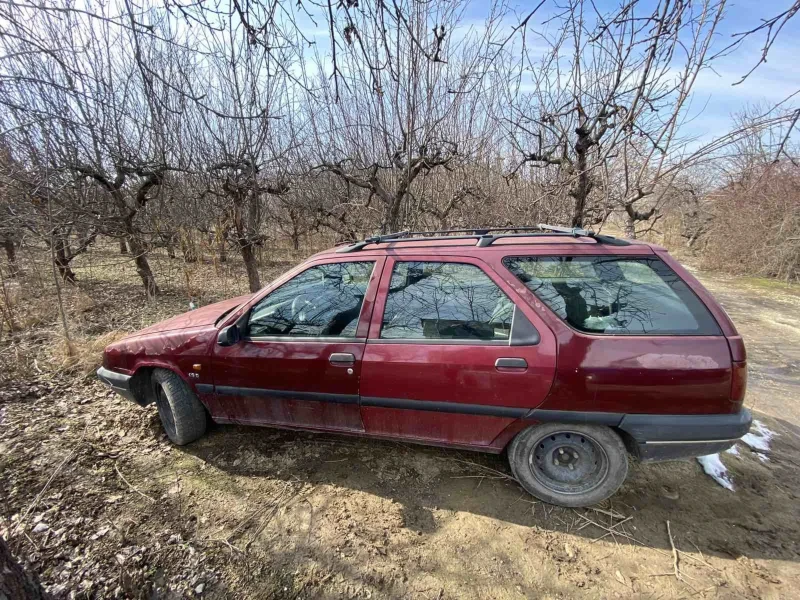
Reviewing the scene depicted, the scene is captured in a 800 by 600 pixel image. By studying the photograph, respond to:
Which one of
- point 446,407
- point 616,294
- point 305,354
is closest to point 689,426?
point 616,294

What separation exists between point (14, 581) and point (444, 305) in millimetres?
2392

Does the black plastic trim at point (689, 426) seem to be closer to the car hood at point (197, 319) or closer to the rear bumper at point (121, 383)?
the car hood at point (197, 319)

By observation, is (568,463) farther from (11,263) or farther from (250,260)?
(11,263)

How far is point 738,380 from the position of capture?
2006 mm

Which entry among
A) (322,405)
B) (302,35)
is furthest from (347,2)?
(322,405)

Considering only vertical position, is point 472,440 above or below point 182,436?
above

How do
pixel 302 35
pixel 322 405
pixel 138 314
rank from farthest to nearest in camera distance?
pixel 138 314 < pixel 322 405 < pixel 302 35

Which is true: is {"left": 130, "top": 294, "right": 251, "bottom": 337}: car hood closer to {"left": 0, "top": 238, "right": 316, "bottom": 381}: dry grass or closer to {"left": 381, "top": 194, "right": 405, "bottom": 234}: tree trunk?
{"left": 0, "top": 238, "right": 316, "bottom": 381}: dry grass

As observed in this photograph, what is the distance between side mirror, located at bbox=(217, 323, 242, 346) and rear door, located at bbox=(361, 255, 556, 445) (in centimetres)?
100

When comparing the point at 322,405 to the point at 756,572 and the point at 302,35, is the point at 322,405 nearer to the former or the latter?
the point at 302,35

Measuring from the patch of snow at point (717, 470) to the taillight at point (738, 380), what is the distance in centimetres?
84

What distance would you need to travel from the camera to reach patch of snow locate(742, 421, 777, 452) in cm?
300

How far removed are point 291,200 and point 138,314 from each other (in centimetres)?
590

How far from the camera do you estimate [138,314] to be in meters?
6.94
